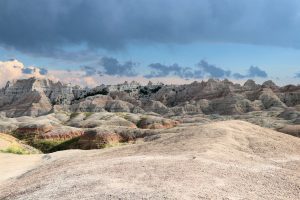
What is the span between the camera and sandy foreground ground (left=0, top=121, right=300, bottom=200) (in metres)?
20.1

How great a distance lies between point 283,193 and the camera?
20969 mm

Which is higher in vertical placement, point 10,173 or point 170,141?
point 170,141

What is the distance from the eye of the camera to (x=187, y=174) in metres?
22.5

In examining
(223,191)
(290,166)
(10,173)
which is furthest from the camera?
(10,173)

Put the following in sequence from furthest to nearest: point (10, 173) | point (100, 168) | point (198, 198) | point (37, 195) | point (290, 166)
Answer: point (10, 173) < point (290, 166) < point (100, 168) < point (37, 195) < point (198, 198)

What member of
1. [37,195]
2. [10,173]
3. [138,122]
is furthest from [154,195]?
[138,122]

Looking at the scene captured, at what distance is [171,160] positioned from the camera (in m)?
25.9

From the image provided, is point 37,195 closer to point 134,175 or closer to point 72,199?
point 72,199

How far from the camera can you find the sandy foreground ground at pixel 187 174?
20.1 m

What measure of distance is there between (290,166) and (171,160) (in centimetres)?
687

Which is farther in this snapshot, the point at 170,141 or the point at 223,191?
the point at 170,141

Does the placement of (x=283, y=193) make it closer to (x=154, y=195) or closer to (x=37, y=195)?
(x=154, y=195)

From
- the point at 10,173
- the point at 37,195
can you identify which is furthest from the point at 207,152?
the point at 10,173

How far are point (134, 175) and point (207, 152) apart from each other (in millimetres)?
6975
